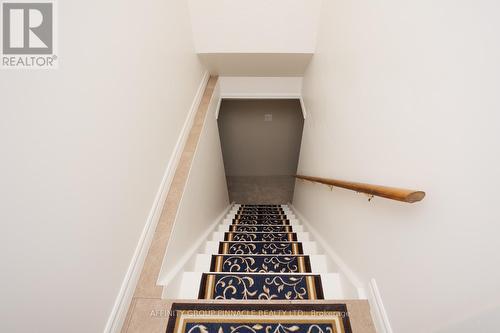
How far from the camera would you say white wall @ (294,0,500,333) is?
0.79 meters

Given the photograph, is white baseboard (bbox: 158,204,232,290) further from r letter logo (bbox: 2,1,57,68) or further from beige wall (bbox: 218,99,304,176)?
beige wall (bbox: 218,99,304,176)

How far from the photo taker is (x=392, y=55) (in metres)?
1.32

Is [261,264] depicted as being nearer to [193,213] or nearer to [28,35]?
[193,213]

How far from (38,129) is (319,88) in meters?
3.01

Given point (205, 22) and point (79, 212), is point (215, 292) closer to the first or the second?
point (79, 212)

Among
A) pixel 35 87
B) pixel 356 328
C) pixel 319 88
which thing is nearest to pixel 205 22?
pixel 319 88

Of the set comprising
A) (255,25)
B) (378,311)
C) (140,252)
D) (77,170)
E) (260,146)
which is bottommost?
(378,311)

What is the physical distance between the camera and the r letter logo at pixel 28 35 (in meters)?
0.92

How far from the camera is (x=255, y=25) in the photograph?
369 centimetres

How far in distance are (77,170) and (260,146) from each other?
6.75 meters

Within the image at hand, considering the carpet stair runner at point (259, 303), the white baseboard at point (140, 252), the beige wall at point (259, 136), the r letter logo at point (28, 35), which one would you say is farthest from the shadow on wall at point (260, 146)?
the r letter logo at point (28, 35)

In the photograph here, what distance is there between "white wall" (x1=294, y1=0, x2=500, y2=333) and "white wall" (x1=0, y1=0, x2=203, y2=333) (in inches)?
59.8

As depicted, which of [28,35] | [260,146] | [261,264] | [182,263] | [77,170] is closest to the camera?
[28,35]

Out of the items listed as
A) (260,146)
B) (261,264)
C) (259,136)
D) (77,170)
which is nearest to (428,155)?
(77,170)
